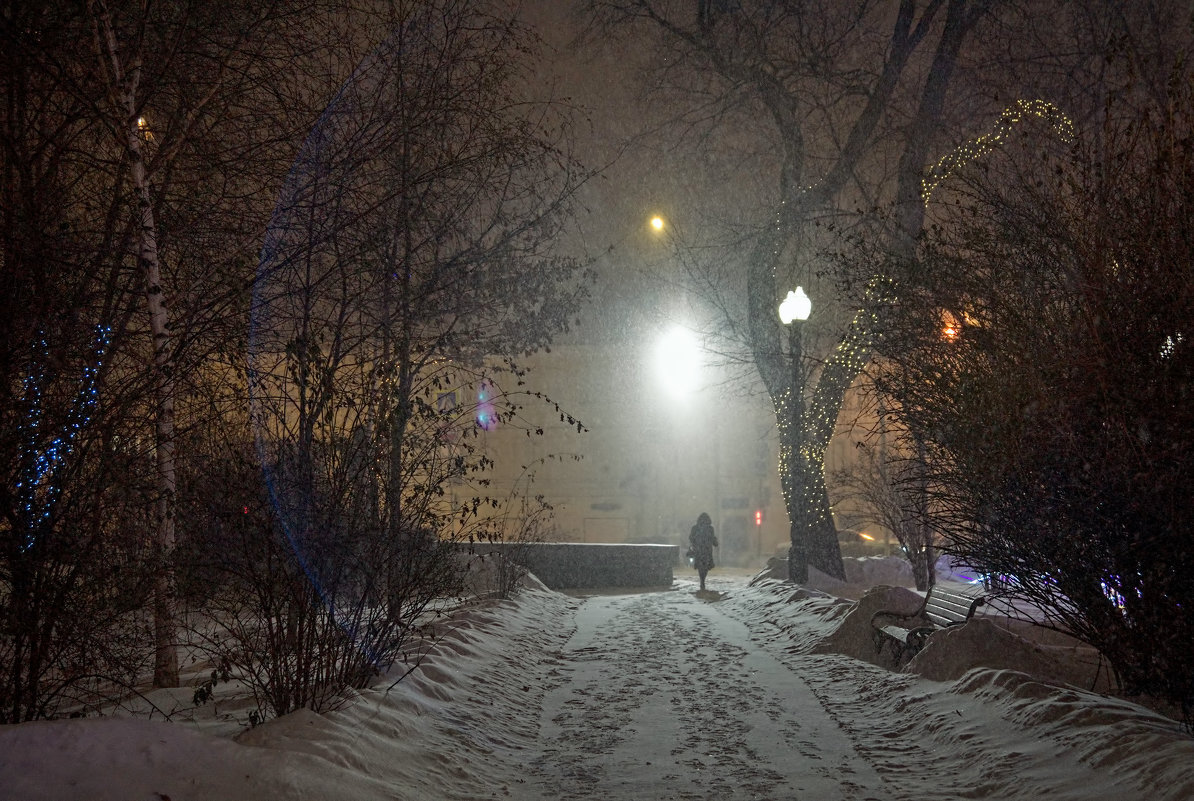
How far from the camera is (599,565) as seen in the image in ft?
80.4

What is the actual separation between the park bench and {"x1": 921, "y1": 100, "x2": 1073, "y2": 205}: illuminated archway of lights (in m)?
4.05

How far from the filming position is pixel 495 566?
18719 millimetres

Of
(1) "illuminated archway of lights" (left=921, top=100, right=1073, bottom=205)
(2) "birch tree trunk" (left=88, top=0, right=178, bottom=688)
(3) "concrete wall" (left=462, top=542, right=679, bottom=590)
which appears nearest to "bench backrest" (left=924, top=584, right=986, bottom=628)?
(1) "illuminated archway of lights" (left=921, top=100, right=1073, bottom=205)

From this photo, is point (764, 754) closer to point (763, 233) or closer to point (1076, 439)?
point (1076, 439)

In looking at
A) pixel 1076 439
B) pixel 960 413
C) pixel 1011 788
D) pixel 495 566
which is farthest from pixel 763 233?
pixel 1011 788

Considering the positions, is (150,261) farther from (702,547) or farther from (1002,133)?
(702,547)

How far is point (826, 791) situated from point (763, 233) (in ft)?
51.0

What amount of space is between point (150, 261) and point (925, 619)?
9.03m

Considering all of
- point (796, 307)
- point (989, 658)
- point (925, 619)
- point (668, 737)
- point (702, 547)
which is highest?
point (796, 307)

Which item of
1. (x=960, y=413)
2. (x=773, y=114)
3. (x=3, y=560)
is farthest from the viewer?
(x=773, y=114)

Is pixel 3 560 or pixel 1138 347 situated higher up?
pixel 1138 347

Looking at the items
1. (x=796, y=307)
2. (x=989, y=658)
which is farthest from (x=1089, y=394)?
(x=796, y=307)

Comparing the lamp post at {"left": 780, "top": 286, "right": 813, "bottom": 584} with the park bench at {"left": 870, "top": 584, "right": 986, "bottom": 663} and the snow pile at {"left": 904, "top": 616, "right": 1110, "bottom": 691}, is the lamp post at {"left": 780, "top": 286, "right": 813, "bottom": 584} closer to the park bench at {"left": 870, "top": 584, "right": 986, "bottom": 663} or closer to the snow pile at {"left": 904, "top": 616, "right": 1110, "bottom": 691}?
the park bench at {"left": 870, "top": 584, "right": 986, "bottom": 663}

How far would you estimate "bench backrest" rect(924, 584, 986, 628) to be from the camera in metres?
10.0
